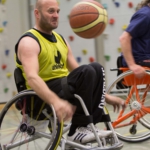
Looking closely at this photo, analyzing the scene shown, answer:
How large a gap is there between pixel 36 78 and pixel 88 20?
3.38 feet

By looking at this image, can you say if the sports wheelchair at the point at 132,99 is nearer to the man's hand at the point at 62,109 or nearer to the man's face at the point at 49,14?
the man's face at the point at 49,14

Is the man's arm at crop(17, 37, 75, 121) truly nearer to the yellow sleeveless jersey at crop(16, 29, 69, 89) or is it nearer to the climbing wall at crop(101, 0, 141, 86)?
the yellow sleeveless jersey at crop(16, 29, 69, 89)

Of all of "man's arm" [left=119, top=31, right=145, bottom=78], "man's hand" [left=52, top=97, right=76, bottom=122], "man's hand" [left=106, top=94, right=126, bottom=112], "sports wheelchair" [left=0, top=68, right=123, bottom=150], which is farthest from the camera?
"man's arm" [left=119, top=31, right=145, bottom=78]

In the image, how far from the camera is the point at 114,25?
6.96 m

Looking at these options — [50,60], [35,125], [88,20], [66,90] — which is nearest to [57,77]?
[50,60]

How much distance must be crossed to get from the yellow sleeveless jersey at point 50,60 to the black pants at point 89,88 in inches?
6.0

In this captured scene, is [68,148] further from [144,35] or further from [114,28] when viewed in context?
[114,28]

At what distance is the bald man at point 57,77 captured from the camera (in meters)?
2.39

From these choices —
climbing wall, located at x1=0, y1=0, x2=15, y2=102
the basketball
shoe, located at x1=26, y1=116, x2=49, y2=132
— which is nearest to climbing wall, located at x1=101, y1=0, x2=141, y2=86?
climbing wall, located at x1=0, y1=0, x2=15, y2=102

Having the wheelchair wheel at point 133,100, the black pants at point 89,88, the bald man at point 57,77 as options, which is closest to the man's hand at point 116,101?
the bald man at point 57,77

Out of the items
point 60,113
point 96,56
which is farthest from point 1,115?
point 96,56

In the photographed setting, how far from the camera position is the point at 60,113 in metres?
2.23

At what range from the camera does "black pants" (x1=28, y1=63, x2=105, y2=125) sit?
2.47 m

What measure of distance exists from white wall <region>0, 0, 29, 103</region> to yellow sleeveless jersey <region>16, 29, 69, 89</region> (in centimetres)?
404
